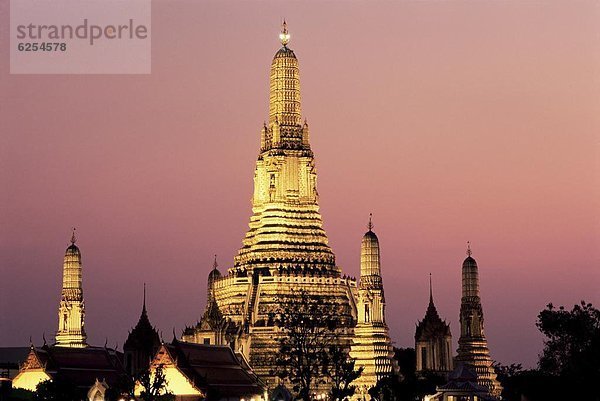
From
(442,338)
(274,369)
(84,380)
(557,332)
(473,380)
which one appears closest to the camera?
(557,332)

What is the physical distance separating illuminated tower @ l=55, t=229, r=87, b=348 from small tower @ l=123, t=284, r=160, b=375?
7965 millimetres

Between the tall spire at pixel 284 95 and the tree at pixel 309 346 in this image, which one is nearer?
the tree at pixel 309 346

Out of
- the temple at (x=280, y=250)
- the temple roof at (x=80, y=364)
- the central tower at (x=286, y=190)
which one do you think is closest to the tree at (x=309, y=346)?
the temple at (x=280, y=250)

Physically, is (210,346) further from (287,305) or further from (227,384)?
(287,305)

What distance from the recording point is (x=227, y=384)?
86250mm

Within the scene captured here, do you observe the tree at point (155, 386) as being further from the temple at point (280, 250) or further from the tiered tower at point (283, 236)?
the tiered tower at point (283, 236)

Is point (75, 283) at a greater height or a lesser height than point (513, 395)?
greater

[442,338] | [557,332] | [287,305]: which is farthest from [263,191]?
[557,332]

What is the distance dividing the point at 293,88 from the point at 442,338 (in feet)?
68.5

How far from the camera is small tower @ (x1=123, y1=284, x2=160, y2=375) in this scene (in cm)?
9706

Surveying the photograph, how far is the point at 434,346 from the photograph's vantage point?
107062mm

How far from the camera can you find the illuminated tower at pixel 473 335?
349 ft

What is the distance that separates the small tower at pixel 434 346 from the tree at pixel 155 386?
1147 inches

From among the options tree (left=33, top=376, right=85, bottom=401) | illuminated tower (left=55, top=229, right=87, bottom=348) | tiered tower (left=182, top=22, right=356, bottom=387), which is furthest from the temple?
tree (left=33, top=376, right=85, bottom=401)
